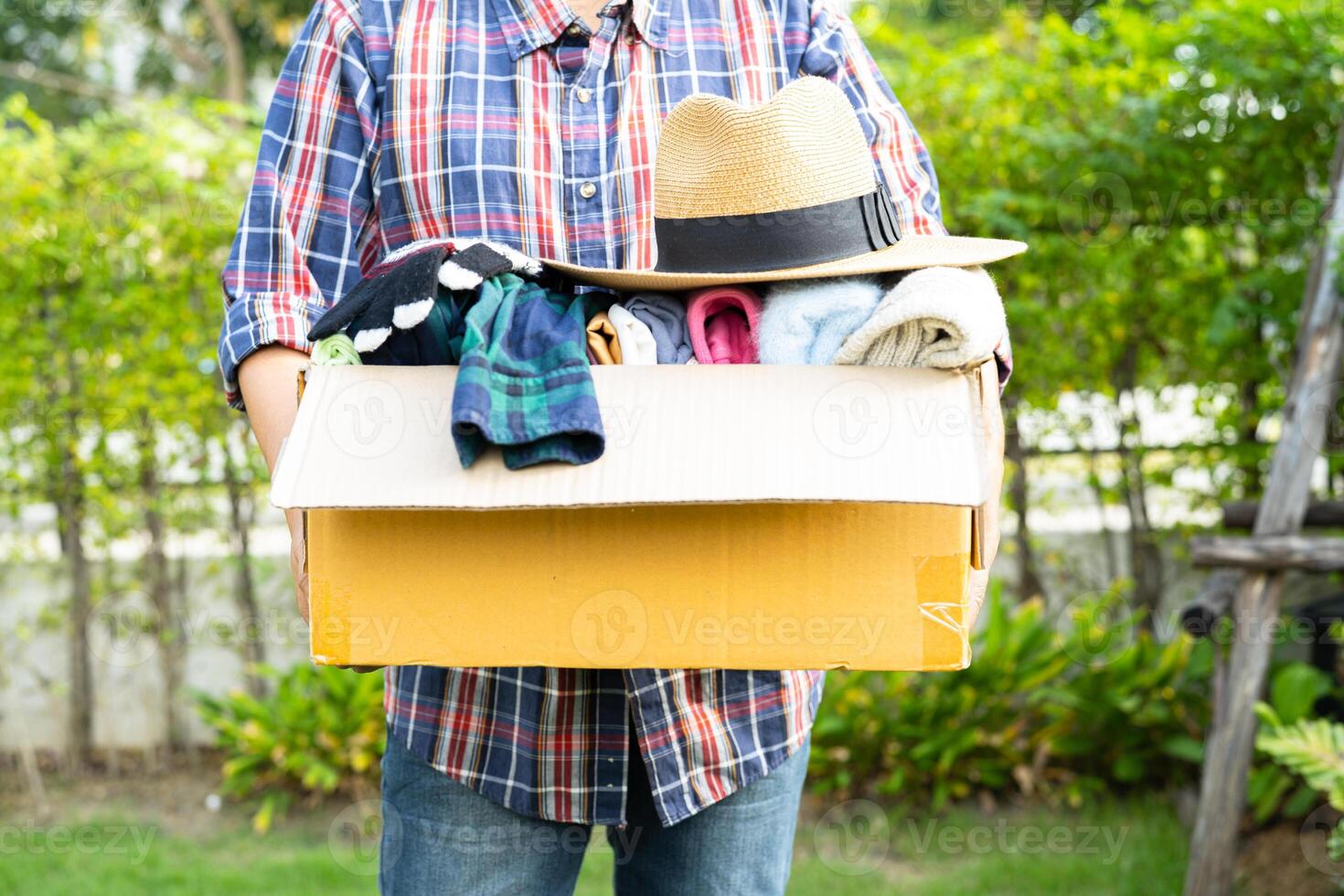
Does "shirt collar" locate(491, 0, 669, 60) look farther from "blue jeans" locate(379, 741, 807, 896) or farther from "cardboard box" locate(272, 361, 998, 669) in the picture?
"blue jeans" locate(379, 741, 807, 896)

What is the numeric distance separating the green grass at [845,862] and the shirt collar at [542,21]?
2861mm

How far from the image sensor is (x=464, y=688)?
4.94ft

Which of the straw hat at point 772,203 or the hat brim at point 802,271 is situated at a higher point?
the straw hat at point 772,203

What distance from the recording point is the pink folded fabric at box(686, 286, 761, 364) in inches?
47.3

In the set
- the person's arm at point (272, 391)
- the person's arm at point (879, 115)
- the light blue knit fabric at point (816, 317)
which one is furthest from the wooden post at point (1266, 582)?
the person's arm at point (272, 391)

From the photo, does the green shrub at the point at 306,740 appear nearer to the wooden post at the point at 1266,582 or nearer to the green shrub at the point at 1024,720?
the green shrub at the point at 1024,720

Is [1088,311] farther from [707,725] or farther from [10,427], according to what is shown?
[10,427]

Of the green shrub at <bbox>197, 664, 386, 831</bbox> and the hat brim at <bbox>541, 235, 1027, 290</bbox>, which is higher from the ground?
the hat brim at <bbox>541, 235, 1027, 290</bbox>

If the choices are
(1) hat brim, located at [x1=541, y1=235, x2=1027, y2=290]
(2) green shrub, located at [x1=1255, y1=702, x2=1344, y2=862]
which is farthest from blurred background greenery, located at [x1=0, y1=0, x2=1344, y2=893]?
(1) hat brim, located at [x1=541, y1=235, x2=1027, y2=290]

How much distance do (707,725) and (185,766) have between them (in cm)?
389

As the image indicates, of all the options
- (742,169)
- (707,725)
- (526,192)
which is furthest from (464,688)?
(742,169)

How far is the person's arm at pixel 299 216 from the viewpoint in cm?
139

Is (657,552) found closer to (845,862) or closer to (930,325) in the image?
(930,325)

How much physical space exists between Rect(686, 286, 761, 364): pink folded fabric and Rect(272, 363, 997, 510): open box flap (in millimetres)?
75
